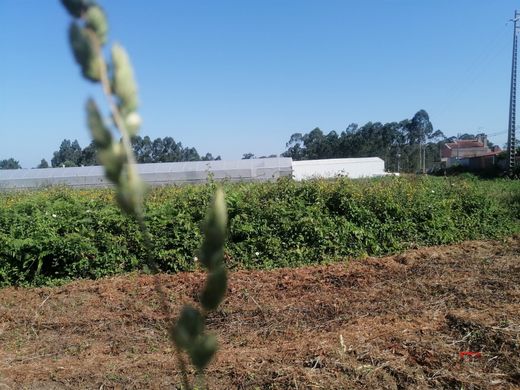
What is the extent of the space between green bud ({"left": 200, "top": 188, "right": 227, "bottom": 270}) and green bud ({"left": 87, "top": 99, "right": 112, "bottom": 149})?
16 centimetres

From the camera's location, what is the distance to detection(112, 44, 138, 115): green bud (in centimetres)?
65

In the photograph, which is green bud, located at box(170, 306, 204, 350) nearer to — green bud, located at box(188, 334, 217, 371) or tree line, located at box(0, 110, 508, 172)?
green bud, located at box(188, 334, 217, 371)

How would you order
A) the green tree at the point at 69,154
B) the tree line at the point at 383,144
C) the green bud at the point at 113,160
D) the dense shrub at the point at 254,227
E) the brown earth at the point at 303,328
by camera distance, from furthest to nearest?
the tree line at the point at 383,144, the green tree at the point at 69,154, the dense shrub at the point at 254,227, the brown earth at the point at 303,328, the green bud at the point at 113,160

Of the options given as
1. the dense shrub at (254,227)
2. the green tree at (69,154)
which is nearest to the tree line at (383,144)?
the green tree at (69,154)

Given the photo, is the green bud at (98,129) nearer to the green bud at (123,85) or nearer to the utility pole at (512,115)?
the green bud at (123,85)

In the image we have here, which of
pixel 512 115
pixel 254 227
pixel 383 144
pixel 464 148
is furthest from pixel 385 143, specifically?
pixel 254 227

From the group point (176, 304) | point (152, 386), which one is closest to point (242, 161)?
point (176, 304)

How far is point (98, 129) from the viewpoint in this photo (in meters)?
0.61

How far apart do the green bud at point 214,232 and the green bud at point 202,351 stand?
133mm

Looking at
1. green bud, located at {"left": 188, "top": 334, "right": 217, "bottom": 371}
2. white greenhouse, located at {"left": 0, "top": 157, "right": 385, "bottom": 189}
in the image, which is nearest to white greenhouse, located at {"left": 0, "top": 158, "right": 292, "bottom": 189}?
white greenhouse, located at {"left": 0, "top": 157, "right": 385, "bottom": 189}

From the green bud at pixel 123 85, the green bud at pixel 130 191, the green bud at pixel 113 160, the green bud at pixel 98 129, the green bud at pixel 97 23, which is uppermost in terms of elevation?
the green bud at pixel 97 23

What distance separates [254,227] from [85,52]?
7185 millimetres

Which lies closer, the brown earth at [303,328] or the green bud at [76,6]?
the green bud at [76,6]

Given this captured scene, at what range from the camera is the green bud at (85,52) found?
65cm
